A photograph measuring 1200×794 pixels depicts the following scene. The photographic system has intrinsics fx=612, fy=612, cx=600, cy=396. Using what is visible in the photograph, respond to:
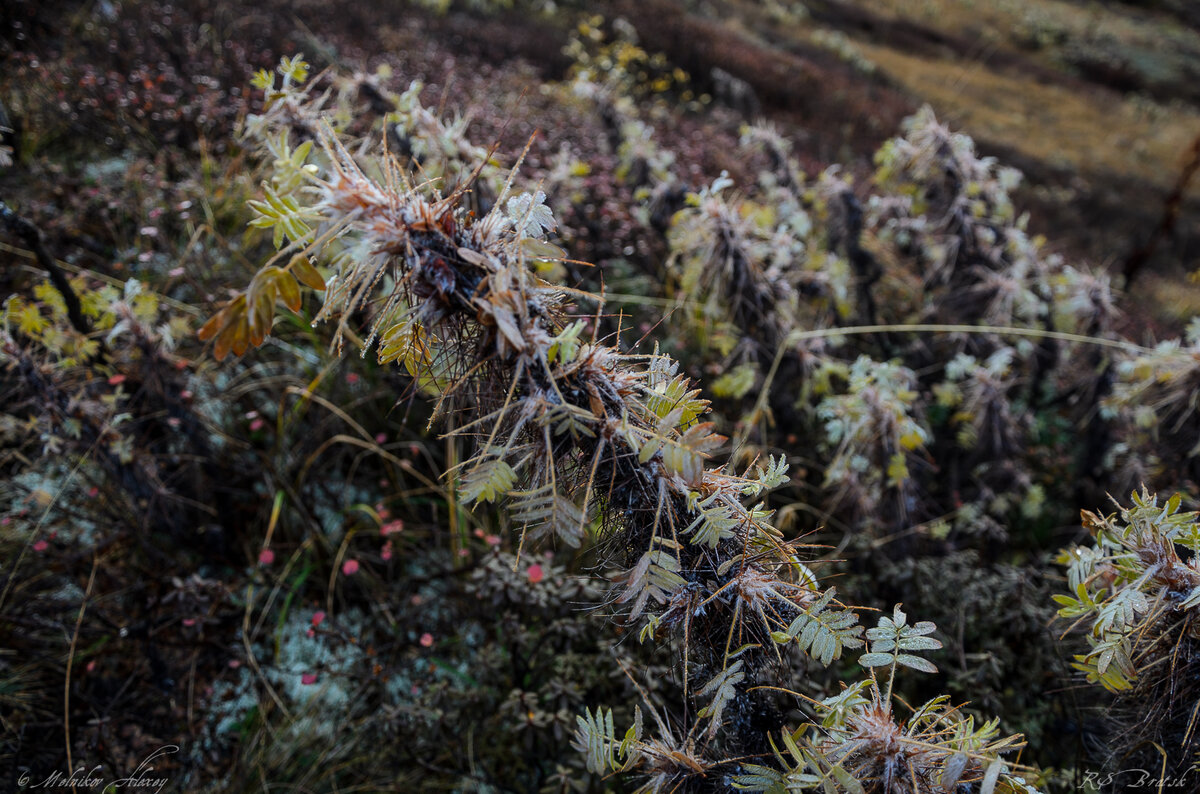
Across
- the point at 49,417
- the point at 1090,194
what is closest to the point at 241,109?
the point at 49,417

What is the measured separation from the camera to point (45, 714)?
193 cm

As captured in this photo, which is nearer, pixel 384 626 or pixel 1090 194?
pixel 384 626

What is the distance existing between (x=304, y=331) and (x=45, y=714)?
5.39ft

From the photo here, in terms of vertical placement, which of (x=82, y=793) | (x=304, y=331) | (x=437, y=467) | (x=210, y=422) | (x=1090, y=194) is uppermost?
(x=1090, y=194)

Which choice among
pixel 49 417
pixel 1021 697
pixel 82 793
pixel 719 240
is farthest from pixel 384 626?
pixel 1021 697

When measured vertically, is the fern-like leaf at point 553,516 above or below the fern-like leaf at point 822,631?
above

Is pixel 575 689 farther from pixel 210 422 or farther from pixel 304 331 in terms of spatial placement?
pixel 304 331

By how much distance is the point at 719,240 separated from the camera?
2.28 m

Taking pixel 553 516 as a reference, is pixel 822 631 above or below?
below

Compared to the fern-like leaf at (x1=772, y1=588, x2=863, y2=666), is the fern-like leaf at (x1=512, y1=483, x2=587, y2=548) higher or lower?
the fern-like leaf at (x1=512, y1=483, x2=587, y2=548)

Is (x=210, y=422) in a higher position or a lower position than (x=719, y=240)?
lower

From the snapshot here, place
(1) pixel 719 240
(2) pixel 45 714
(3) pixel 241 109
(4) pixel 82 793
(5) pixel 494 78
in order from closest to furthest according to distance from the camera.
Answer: (4) pixel 82 793 < (2) pixel 45 714 < (1) pixel 719 240 < (3) pixel 241 109 < (5) pixel 494 78

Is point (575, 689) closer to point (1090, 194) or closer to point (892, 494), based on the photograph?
point (892, 494)

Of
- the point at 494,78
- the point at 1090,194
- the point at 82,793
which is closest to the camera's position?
the point at 82,793
